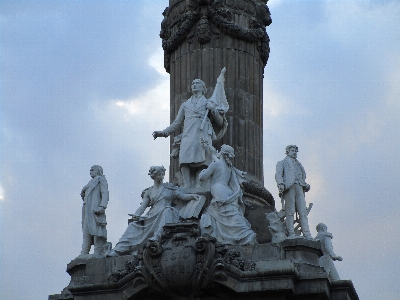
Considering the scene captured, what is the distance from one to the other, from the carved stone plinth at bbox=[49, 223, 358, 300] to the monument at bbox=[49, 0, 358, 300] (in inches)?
0.9

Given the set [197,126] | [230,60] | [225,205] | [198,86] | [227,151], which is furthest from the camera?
[230,60]

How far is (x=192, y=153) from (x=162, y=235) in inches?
123

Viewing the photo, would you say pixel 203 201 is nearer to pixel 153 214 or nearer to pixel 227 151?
pixel 153 214

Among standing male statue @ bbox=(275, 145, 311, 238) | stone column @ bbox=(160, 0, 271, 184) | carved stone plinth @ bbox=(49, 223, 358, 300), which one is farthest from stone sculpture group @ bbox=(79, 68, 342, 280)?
stone column @ bbox=(160, 0, 271, 184)

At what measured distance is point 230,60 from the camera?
117ft

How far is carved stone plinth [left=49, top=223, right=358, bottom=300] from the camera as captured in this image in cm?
2981

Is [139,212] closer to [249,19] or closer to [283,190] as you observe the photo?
[283,190]

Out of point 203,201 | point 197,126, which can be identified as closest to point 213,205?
point 203,201

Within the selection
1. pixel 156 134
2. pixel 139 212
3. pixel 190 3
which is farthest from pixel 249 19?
pixel 139 212

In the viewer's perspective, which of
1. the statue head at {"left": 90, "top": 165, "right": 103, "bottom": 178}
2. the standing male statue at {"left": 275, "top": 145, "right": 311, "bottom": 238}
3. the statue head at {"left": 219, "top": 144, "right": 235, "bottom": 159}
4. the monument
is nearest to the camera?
the monument

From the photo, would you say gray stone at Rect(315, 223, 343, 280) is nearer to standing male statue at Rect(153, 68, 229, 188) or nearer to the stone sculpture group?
the stone sculpture group

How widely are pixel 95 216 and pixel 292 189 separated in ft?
15.9

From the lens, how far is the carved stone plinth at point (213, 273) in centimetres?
2981

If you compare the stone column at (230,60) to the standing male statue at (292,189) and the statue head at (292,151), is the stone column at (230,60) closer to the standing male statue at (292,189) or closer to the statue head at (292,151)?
the statue head at (292,151)
